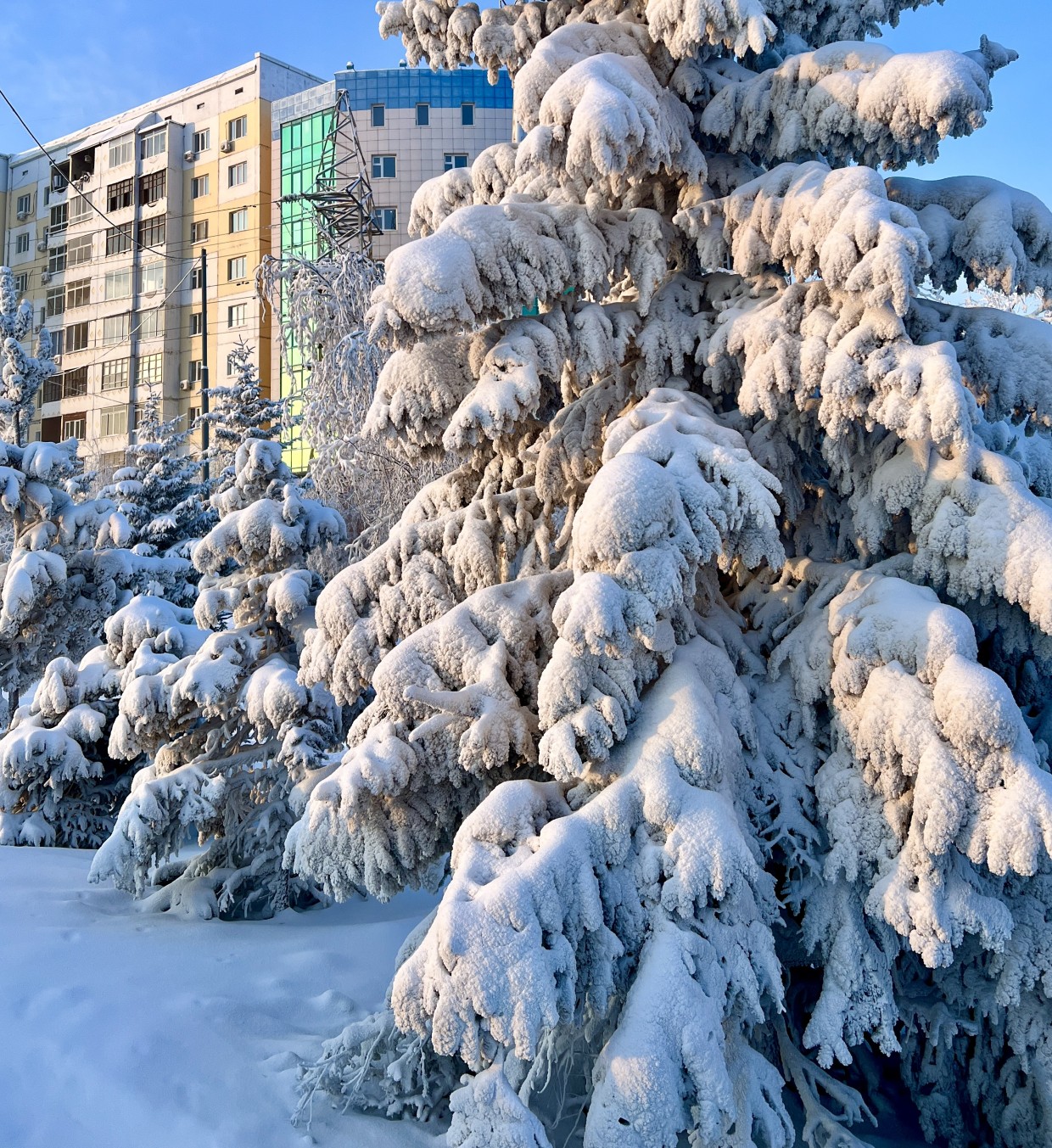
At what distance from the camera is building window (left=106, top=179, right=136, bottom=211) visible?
43219mm

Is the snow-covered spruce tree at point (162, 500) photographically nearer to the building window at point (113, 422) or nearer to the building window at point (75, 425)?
the building window at point (113, 422)

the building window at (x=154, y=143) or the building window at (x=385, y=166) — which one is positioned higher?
the building window at (x=154, y=143)

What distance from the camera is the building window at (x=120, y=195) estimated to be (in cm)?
4322

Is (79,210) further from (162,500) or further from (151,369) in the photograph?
(162,500)

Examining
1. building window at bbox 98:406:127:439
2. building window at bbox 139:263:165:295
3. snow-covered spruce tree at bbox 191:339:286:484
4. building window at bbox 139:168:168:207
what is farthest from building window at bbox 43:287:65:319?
snow-covered spruce tree at bbox 191:339:286:484

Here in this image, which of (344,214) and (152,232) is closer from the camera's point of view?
(344,214)

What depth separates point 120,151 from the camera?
43.6 m

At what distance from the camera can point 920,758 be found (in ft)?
12.3

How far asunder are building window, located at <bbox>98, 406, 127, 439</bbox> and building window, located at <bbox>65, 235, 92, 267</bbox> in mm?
7330

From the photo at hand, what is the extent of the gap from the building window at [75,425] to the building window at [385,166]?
60.0 ft

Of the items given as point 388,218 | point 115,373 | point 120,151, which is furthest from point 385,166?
point 115,373

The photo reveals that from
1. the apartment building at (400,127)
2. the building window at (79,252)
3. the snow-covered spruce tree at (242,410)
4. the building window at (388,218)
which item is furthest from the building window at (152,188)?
the snow-covered spruce tree at (242,410)

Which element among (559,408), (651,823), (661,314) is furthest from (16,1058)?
(661,314)

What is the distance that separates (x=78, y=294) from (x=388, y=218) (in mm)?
17550
